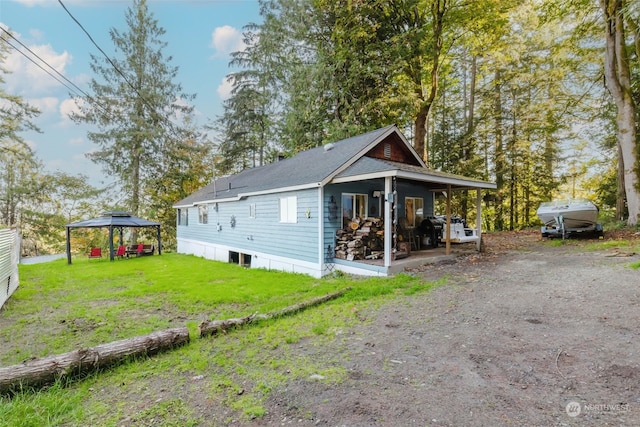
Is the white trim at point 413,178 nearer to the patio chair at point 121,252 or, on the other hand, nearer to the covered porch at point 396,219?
the covered porch at point 396,219

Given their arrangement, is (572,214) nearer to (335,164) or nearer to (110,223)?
(335,164)

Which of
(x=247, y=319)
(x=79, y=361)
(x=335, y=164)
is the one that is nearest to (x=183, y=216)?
(x=335, y=164)

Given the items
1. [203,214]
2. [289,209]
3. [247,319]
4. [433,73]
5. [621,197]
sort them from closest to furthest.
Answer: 1. [247,319]
2. [289,209]
3. [621,197]
4. [433,73]
5. [203,214]

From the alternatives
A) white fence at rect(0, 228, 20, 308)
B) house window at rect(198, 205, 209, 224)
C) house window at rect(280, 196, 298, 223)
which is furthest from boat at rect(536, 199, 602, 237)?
white fence at rect(0, 228, 20, 308)

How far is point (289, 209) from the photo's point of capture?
9969mm

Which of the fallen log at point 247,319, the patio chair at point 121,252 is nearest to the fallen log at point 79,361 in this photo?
the fallen log at point 247,319

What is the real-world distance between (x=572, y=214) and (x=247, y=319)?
39.4ft

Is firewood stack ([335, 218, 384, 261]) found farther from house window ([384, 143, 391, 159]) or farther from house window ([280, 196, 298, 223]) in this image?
house window ([384, 143, 391, 159])

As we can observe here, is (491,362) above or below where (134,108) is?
below

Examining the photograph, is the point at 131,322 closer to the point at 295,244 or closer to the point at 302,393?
the point at 302,393

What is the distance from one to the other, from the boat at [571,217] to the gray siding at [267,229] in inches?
366

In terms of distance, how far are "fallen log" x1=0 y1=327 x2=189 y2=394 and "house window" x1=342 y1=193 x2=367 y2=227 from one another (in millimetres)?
5960

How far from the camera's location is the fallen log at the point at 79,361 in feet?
9.79

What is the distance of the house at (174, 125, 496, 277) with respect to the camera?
8331 millimetres
